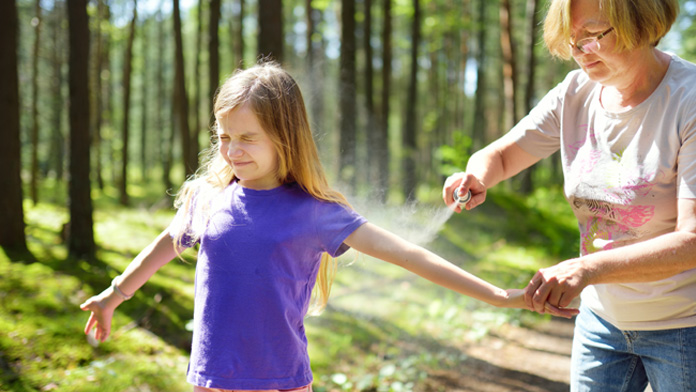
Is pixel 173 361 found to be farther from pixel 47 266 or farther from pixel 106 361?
pixel 47 266

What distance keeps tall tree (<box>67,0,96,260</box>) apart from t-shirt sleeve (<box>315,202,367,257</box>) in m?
6.58

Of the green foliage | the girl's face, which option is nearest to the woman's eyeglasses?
the girl's face

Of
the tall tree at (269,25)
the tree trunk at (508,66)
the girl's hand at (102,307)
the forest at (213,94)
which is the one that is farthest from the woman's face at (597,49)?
the tree trunk at (508,66)

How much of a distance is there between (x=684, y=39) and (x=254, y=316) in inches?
982

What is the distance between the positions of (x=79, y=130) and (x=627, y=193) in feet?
24.3

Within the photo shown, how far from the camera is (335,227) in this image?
1953 mm

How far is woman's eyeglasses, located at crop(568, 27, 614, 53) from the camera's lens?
182 centimetres

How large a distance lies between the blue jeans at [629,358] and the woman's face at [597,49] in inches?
36.3

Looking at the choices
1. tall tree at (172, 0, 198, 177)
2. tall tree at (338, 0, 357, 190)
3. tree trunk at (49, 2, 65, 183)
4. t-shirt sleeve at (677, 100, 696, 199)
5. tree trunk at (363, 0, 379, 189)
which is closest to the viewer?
t-shirt sleeve at (677, 100, 696, 199)

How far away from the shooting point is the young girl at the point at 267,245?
1.91m

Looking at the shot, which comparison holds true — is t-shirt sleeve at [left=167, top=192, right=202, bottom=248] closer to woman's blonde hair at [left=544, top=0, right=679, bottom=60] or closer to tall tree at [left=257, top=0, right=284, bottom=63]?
woman's blonde hair at [left=544, top=0, right=679, bottom=60]

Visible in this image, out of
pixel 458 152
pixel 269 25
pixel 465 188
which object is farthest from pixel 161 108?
pixel 465 188

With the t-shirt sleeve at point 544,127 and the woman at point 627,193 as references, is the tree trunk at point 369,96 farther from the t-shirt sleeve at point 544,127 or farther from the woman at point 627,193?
the woman at point 627,193

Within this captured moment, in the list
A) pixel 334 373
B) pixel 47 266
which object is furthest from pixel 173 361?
pixel 47 266
